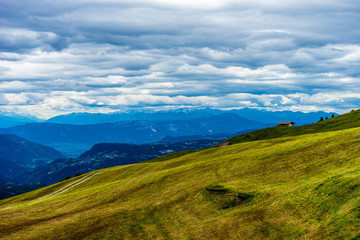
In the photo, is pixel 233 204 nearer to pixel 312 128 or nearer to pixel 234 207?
pixel 234 207

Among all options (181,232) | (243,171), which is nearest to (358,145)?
(243,171)

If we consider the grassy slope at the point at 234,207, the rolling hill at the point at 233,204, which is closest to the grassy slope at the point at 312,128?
the rolling hill at the point at 233,204

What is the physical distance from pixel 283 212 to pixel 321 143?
33009 mm

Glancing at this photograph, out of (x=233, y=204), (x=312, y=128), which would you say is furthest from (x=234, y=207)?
(x=312, y=128)

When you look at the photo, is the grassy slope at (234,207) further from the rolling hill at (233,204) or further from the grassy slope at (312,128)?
the grassy slope at (312,128)

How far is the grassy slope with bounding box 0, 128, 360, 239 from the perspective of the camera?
116ft

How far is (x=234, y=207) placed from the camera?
46.2 metres

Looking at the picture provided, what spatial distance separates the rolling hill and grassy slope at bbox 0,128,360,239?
0.40 feet

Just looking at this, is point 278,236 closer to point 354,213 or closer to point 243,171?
point 354,213

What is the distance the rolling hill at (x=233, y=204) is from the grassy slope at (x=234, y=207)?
4.8 inches

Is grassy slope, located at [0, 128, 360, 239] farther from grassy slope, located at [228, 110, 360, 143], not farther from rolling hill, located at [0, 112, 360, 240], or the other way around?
grassy slope, located at [228, 110, 360, 143]

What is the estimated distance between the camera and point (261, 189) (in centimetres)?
4947

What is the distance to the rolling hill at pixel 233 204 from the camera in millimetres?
35562

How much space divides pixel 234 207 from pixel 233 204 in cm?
129
